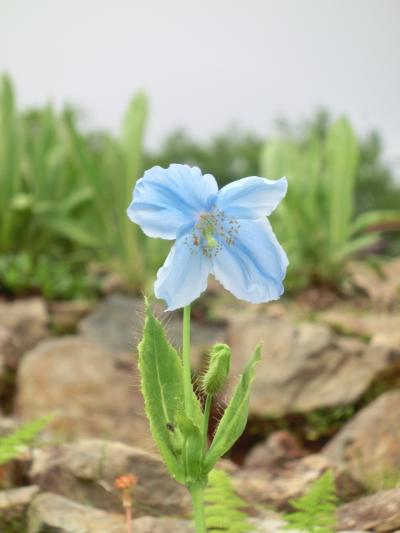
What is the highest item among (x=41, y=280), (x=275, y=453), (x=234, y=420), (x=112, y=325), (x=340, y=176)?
(x=340, y=176)

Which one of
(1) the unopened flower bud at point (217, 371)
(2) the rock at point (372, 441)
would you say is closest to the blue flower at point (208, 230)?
(1) the unopened flower bud at point (217, 371)

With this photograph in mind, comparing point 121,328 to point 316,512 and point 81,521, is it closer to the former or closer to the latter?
point 81,521

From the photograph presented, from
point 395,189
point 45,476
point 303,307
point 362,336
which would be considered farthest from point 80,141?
point 395,189

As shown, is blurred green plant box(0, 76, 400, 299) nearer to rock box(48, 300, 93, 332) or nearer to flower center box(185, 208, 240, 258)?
rock box(48, 300, 93, 332)

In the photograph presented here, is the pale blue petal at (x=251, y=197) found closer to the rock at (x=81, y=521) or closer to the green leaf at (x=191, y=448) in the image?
the green leaf at (x=191, y=448)

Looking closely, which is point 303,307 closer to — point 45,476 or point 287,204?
point 287,204

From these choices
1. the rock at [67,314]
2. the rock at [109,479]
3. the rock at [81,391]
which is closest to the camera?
the rock at [109,479]

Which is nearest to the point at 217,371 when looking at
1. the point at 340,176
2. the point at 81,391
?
the point at 81,391
